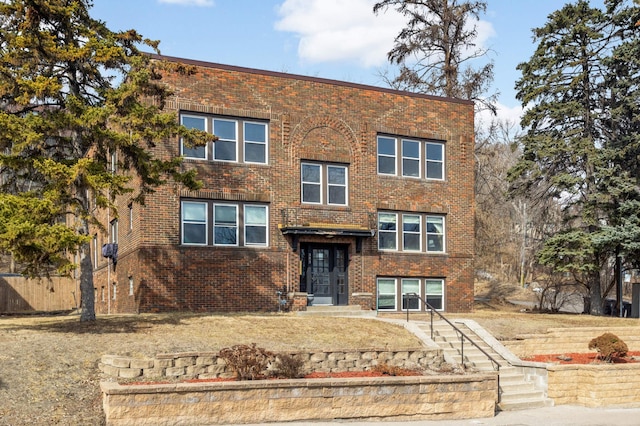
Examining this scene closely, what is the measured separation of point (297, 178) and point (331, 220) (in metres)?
1.87

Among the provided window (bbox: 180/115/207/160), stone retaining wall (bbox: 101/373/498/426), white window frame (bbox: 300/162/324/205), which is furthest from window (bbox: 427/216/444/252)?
stone retaining wall (bbox: 101/373/498/426)

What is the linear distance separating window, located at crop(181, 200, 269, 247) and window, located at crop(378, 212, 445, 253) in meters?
4.59

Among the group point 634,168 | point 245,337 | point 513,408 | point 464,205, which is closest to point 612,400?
point 513,408

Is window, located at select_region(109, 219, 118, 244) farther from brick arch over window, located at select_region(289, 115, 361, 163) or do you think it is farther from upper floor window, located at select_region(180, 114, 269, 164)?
brick arch over window, located at select_region(289, 115, 361, 163)

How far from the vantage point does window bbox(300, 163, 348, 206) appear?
85.4 feet

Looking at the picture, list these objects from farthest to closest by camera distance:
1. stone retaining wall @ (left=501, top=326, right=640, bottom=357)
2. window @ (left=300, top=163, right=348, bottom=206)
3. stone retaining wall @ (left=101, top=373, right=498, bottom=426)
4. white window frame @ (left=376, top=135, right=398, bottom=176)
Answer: white window frame @ (left=376, top=135, right=398, bottom=176)
window @ (left=300, top=163, right=348, bottom=206)
stone retaining wall @ (left=501, top=326, right=640, bottom=357)
stone retaining wall @ (left=101, top=373, right=498, bottom=426)

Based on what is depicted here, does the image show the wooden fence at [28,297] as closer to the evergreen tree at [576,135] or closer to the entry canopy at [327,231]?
the entry canopy at [327,231]

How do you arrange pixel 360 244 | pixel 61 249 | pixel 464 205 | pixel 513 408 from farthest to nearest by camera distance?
pixel 464 205
pixel 360 244
pixel 513 408
pixel 61 249

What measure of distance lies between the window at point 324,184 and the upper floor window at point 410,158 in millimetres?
1643

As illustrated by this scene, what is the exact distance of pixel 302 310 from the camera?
24.9 m

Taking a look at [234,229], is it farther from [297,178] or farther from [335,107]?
[335,107]

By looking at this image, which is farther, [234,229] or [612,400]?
[234,229]

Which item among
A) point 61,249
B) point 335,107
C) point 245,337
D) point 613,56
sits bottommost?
point 245,337

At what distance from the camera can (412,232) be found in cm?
2781
